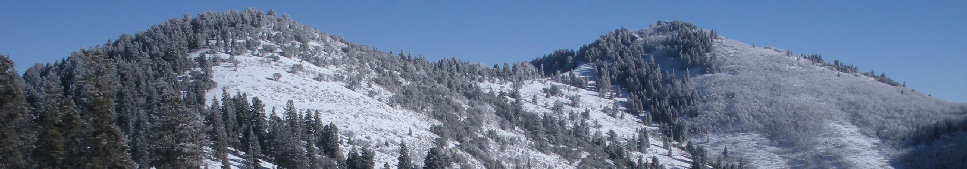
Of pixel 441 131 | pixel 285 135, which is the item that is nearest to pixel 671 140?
pixel 441 131

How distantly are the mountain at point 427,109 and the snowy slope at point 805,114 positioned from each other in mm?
384

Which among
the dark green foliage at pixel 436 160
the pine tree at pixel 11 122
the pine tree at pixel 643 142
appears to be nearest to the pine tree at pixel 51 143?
the pine tree at pixel 11 122

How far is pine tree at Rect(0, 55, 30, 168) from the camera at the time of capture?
114 ft

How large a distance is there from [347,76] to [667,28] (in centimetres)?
11509

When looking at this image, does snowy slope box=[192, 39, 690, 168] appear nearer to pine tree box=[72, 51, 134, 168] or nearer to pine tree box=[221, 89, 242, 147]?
pine tree box=[221, 89, 242, 147]

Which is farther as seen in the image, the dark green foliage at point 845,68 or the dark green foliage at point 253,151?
the dark green foliage at point 845,68

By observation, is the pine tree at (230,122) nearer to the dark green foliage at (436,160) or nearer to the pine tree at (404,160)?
the pine tree at (404,160)

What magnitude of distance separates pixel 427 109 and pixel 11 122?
53.9 m

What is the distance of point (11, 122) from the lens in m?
35.6

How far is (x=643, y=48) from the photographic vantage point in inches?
6693

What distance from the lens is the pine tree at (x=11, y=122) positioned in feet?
114

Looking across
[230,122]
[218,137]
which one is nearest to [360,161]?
[230,122]

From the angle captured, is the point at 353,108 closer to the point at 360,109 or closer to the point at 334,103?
the point at 360,109

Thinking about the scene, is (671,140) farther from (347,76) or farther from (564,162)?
(347,76)
